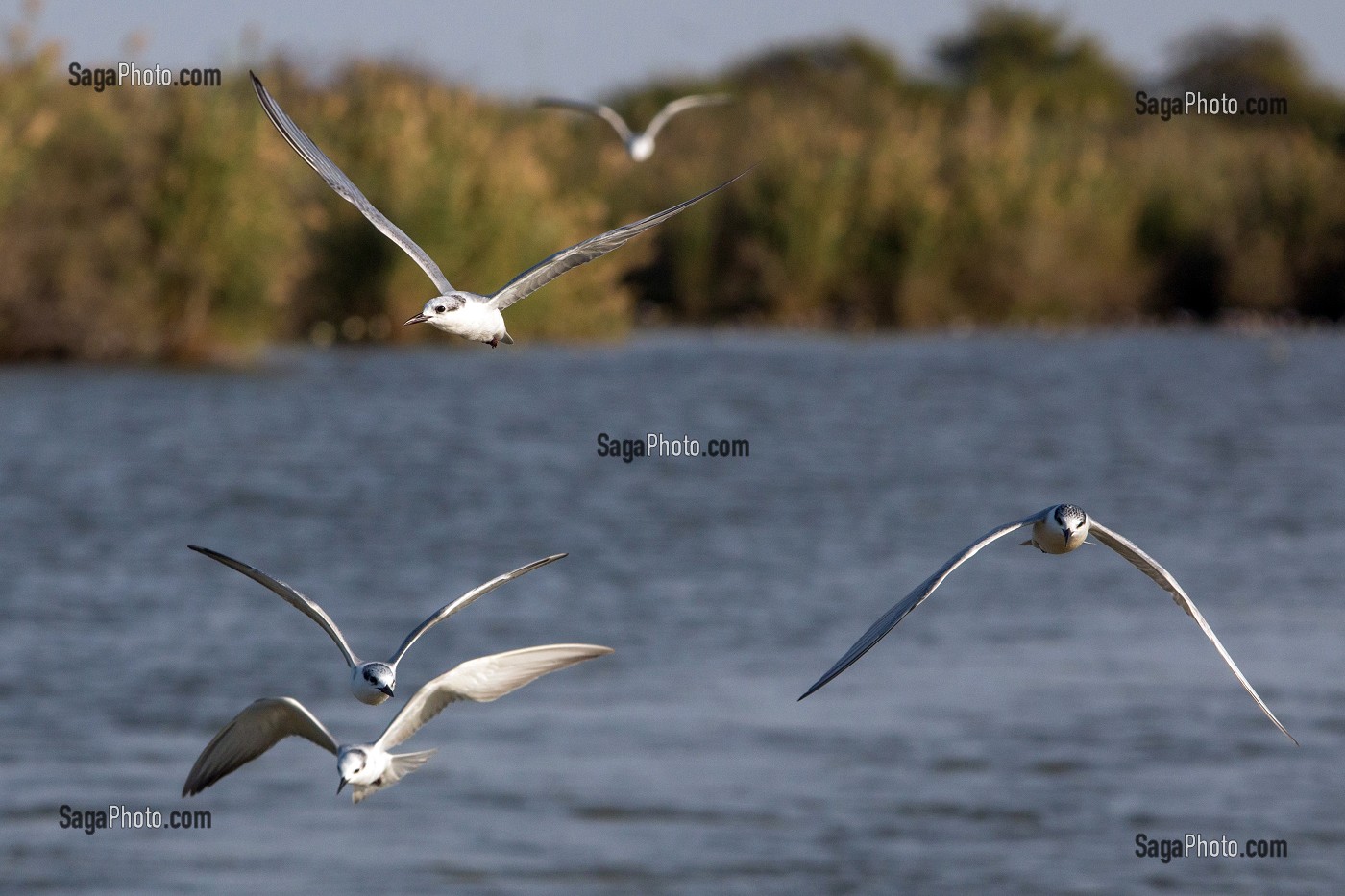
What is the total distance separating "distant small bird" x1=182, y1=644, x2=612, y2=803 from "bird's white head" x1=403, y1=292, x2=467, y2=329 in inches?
32.0

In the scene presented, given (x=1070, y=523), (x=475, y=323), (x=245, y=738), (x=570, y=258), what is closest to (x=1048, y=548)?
(x=1070, y=523)

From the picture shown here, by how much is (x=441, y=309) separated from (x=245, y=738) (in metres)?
1.56

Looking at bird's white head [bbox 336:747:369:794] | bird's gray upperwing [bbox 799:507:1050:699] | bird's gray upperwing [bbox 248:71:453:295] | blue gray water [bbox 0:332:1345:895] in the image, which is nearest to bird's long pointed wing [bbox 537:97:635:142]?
bird's gray upperwing [bbox 248:71:453:295]

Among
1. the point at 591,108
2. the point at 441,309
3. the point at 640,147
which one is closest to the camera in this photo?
the point at 441,309

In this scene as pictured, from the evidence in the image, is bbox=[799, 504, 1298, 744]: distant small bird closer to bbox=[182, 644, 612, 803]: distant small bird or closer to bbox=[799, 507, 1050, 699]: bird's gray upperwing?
bbox=[799, 507, 1050, 699]: bird's gray upperwing

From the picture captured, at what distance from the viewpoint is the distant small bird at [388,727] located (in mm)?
5137

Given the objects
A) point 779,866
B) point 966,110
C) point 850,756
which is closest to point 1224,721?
point 850,756

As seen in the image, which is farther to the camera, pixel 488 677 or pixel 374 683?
pixel 488 677

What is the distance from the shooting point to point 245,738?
5.74m

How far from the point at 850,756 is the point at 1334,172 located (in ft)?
130

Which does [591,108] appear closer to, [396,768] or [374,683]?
[396,768]

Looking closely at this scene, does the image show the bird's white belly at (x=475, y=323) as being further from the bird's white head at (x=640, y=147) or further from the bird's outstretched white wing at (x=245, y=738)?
the bird's white head at (x=640, y=147)

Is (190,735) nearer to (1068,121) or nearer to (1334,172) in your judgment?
(1334,172)

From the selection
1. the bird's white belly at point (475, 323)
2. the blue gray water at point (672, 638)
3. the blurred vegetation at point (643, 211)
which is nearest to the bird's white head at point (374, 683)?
the bird's white belly at point (475, 323)
